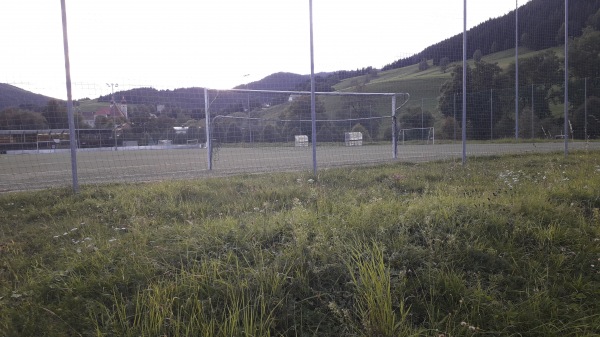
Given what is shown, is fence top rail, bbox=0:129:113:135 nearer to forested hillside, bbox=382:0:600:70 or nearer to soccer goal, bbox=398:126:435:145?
forested hillside, bbox=382:0:600:70

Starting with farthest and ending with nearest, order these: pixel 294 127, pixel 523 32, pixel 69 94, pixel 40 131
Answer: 1. pixel 523 32
2. pixel 294 127
3. pixel 40 131
4. pixel 69 94

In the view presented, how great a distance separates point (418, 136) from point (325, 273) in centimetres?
2263

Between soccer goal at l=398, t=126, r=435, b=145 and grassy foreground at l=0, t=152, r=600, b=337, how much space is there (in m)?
18.8

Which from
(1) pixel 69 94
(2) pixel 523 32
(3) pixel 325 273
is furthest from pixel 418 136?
(3) pixel 325 273

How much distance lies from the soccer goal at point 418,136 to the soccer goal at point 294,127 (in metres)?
7.62

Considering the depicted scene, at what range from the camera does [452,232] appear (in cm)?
289

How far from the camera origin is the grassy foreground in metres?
Answer: 1.97

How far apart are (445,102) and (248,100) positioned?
16302 mm

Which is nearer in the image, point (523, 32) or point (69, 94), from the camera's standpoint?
point (69, 94)

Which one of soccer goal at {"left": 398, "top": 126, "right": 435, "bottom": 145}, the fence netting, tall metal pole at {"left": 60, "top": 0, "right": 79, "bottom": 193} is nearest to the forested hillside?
the fence netting

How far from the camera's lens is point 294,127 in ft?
40.8

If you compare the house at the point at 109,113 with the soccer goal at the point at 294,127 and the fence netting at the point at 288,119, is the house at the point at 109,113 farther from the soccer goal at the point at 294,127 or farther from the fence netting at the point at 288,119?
the soccer goal at the point at 294,127

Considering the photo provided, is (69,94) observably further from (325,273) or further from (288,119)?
(288,119)

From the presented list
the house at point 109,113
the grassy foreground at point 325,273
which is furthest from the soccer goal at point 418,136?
the grassy foreground at point 325,273
